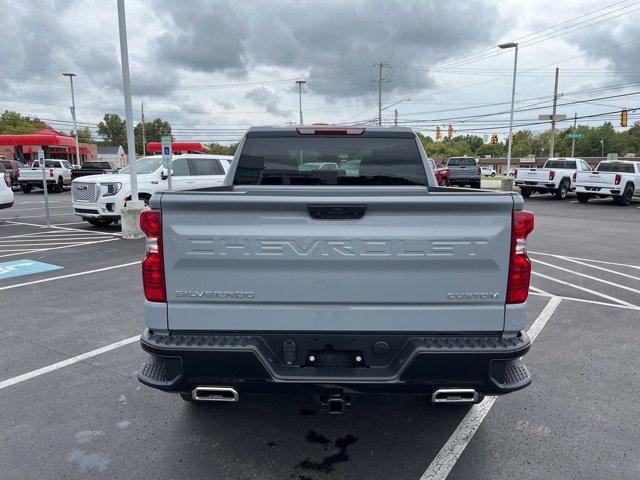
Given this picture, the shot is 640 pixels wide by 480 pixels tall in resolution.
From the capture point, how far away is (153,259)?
Result: 2645 mm

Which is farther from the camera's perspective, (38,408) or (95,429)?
(38,408)

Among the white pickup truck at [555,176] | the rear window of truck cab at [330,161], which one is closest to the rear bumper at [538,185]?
the white pickup truck at [555,176]

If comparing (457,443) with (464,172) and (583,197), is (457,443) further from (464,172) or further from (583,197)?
(464,172)

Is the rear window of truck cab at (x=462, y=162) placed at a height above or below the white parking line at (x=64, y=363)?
above

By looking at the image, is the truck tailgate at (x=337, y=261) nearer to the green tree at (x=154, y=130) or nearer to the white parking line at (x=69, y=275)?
the white parking line at (x=69, y=275)

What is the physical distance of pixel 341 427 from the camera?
3.47m

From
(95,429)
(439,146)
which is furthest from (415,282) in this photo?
(439,146)

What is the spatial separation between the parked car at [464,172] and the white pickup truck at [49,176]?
23227mm

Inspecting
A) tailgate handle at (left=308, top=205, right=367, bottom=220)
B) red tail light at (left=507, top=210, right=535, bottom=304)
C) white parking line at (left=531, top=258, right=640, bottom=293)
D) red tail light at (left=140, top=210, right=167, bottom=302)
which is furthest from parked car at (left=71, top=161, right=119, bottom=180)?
red tail light at (left=507, top=210, right=535, bottom=304)

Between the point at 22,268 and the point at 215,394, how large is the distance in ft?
24.6

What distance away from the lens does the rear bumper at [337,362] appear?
8.42ft

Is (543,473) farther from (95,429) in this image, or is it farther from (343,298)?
(95,429)

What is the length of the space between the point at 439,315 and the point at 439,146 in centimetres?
13804

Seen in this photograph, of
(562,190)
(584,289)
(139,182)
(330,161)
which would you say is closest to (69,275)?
(139,182)
